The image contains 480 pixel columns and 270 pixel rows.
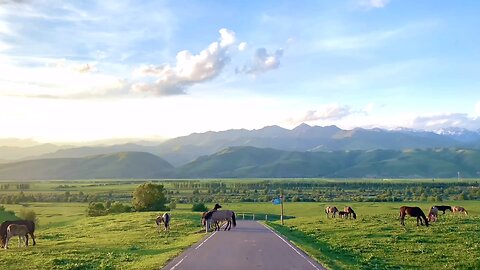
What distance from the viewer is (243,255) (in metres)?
26.2

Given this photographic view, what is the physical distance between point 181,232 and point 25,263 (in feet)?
57.5

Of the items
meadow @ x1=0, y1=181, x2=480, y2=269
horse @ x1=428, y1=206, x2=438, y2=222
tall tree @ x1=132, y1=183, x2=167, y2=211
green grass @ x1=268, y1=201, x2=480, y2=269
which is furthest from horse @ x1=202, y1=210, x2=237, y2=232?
tall tree @ x1=132, y1=183, x2=167, y2=211

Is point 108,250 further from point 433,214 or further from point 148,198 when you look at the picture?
point 148,198

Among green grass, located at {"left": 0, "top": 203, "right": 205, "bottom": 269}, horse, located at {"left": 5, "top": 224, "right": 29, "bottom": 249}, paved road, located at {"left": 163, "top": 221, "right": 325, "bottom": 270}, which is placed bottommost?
green grass, located at {"left": 0, "top": 203, "right": 205, "bottom": 269}

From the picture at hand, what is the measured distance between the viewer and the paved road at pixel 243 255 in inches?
891

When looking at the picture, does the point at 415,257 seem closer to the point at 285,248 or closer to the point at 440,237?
the point at 285,248

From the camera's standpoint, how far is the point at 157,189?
280ft

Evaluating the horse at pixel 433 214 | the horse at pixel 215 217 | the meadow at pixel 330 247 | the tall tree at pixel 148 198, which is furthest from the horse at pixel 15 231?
the tall tree at pixel 148 198

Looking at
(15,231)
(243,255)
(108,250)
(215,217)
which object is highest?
(215,217)

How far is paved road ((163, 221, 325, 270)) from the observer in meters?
22.6

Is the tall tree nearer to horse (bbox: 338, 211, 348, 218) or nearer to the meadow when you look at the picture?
the meadow

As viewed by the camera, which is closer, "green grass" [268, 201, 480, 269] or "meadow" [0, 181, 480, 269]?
"meadow" [0, 181, 480, 269]

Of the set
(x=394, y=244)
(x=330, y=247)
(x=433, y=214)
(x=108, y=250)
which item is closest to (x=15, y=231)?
(x=108, y=250)

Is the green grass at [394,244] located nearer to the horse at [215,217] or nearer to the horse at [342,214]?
the horse at [215,217]
